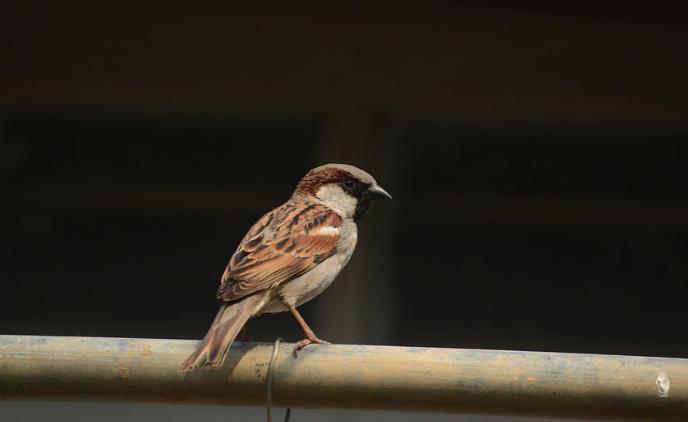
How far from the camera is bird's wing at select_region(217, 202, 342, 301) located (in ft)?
7.22

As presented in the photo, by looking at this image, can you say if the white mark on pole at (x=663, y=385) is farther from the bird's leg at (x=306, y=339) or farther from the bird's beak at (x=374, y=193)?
the bird's beak at (x=374, y=193)

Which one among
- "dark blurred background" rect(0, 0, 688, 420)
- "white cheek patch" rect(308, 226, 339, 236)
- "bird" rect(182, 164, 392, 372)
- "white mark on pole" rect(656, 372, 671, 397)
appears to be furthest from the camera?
"dark blurred background" rect(0, 0, 688, 420)

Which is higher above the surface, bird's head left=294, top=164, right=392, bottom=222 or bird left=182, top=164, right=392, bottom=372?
bird's head left=294, top=164, right=392, bottom=222

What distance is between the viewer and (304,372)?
4.96ft

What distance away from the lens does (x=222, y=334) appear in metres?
1.81

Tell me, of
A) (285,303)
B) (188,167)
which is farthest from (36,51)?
(285,303)

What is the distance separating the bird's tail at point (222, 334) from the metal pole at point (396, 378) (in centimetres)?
2

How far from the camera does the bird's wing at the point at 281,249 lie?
7.22 feet

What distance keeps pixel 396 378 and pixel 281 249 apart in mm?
902

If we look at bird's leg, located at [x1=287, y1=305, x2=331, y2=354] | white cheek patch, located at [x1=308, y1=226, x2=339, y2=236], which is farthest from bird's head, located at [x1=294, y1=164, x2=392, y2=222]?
bird's leg, located at [x1=287, y1=305, x2=331, y2=354]

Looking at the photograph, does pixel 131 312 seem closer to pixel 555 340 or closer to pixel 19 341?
pixel 555 340

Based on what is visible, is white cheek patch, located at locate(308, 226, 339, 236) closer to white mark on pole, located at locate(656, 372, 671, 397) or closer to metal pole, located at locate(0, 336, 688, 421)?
metal pole, located at locate(0, 336, 688, 421)

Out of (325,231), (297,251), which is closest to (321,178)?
(325,231)

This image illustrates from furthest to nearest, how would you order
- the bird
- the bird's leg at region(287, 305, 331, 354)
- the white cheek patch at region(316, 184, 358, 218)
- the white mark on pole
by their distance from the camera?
the white cheek patch at region(316, 184, 358, 218) < the bird < the bird's leg at region(287, 305, 331, 354) < the white mark on pole
